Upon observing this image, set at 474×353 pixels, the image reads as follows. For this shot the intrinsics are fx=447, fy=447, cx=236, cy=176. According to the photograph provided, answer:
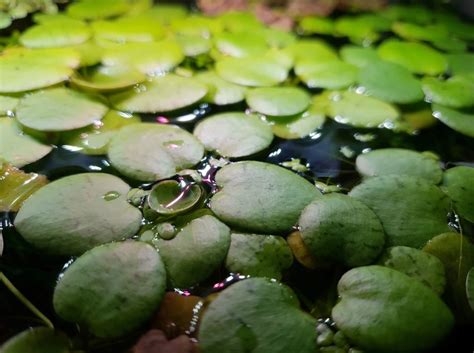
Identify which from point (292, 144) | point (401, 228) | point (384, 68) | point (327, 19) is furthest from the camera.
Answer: point (327, 19)

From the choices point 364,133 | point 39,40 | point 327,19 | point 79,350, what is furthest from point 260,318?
point 327,19

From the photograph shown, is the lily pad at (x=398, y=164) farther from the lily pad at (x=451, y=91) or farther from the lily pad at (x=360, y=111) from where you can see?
the lily pad at (x=451, y=91)

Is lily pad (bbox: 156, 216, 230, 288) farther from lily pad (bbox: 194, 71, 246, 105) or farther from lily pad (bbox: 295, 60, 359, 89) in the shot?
lily pad (bbox: 295, 60, 359, 89)

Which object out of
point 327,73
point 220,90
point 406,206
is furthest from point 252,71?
point 406,206

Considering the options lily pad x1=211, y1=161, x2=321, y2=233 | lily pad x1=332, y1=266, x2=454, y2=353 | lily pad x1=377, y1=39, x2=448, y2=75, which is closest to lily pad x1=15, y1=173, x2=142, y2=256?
lily pad x1=211, y1=161, x2=321, y2=233

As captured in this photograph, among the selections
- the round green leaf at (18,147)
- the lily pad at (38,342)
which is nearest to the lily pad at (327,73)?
the round green leaf at (18,147)

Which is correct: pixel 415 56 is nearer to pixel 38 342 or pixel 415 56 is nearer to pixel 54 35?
pixel 54 35

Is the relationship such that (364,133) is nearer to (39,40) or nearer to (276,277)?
(276,277)
